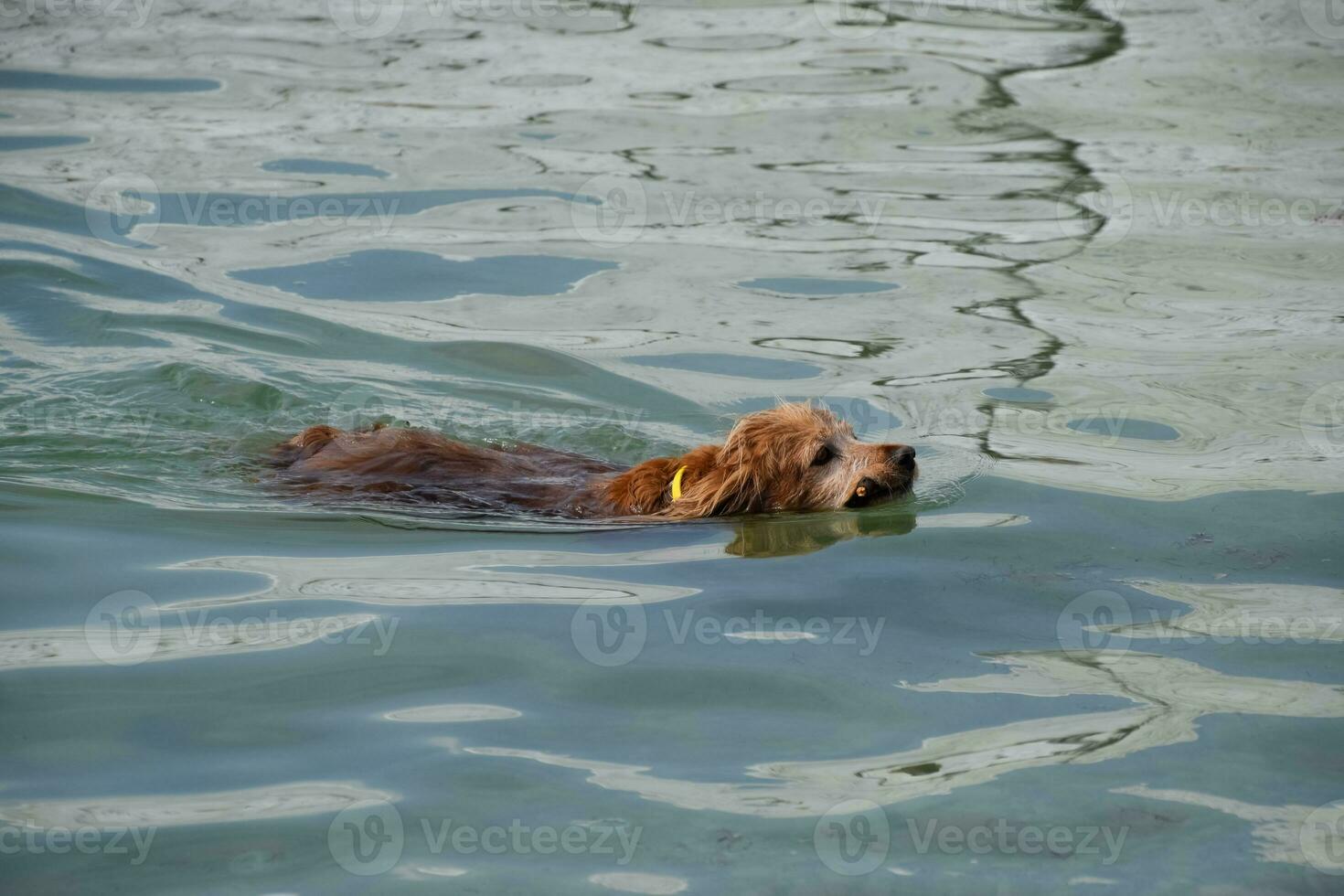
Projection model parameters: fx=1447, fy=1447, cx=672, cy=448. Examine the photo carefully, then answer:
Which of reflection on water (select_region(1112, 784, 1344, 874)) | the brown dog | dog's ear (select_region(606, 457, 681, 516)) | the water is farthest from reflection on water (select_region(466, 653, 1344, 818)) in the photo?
dog's ear (select_region(606, 457, 681, 516))

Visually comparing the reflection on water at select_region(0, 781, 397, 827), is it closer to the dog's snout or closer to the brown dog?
the brown dog

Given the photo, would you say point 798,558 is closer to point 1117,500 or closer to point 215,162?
point 1117,500

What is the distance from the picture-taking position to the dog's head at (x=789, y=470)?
7.26m

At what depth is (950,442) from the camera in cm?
848

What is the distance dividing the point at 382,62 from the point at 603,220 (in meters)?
4.89

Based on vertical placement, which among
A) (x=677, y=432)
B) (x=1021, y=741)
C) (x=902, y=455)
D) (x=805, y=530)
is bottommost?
(x=677, y=432)

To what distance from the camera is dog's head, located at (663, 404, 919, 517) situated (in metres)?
7.26

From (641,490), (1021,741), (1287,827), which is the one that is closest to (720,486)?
(641,490)

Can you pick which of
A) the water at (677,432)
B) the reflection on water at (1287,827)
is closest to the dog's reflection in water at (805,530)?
the water at (677,432)

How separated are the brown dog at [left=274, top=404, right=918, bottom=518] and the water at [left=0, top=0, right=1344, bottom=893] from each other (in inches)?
8.4

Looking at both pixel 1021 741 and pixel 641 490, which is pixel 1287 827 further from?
pixel 641 490

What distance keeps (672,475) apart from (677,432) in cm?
169

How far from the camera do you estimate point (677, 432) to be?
9.05m

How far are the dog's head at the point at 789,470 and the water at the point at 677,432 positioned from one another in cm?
21
